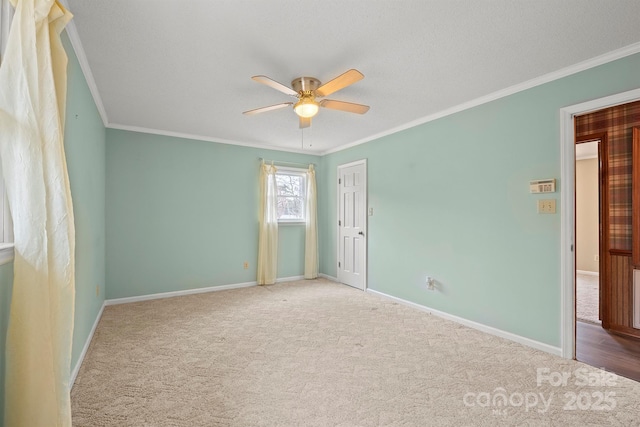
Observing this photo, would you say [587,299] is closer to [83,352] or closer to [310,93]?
[310,93]

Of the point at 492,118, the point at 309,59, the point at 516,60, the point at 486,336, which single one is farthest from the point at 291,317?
the point at 516,60

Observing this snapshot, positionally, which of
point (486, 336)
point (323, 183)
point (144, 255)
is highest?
point (323, 183)

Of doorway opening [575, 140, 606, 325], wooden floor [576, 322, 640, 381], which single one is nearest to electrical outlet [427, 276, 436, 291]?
wooden floor [576, 322, 640, 381]

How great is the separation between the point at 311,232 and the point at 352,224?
0.84 metres

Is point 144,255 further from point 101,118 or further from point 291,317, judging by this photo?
point 291,317

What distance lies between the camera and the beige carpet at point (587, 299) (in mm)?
3744

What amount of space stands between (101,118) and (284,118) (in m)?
2.17

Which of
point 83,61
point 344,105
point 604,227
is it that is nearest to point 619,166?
point 604,227

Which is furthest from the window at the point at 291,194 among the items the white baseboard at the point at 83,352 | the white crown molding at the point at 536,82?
the white baseboard at the point at 83,352

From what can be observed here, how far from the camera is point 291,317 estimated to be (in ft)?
12.1

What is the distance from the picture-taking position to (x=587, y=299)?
447cm

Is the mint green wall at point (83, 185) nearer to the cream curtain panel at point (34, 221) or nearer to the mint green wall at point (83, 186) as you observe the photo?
the mint green wall at point (83, 186)

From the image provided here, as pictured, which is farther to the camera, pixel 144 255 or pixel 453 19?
pixel 144 255

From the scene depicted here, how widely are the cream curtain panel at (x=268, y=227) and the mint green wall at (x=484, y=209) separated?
173cm
